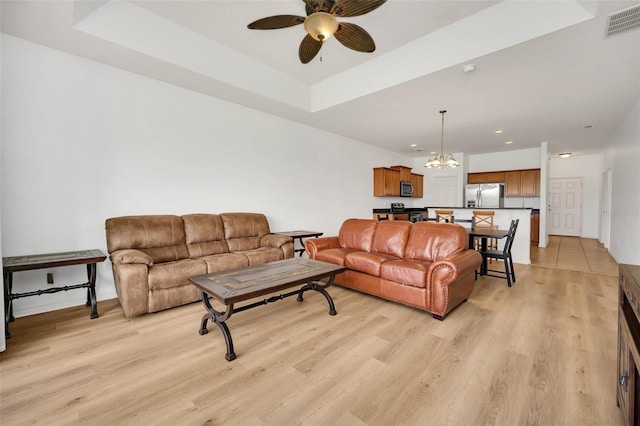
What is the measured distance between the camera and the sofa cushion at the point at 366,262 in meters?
3.20

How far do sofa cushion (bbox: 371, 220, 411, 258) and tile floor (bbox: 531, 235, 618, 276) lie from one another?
3.31 m

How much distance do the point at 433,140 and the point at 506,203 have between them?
356 cm

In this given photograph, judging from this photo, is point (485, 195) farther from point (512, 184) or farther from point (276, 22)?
point (276, 22)

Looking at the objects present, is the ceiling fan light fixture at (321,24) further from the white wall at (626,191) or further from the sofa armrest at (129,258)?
the white wall at (626,191)

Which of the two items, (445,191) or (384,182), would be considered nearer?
(384,182)

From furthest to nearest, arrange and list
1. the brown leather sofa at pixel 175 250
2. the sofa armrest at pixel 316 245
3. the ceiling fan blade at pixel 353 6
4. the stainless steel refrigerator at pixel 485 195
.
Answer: the stainless steel refrigerator at pixel 485 195 → the sofa armrest at pixel 316 245 → the brown leather sofa at pixel 175 250 → the ceiling fan blade at pixel 353 6

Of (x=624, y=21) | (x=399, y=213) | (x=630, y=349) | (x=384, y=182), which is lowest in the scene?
(x=630, y=349)

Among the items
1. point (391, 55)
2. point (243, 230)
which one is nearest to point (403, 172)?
point (391, 55)

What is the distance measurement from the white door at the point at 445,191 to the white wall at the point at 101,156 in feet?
19.7

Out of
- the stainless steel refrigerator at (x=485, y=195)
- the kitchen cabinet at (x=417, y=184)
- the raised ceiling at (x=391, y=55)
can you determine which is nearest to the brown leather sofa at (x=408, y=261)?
the raised ceiling at (x=391, y=55)

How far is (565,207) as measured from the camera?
8.80 m

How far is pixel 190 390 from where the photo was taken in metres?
1.71

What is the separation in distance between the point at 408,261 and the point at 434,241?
41 cm

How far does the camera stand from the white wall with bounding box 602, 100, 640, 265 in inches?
156
